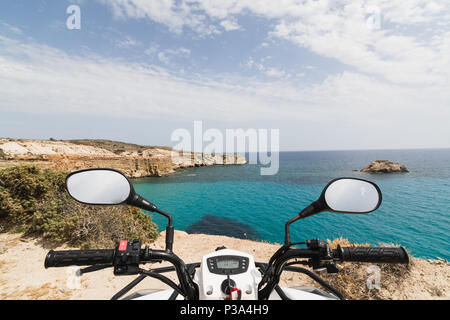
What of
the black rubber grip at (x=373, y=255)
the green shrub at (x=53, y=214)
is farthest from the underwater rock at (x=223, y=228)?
the black rubber grip at (x=373, y=255)

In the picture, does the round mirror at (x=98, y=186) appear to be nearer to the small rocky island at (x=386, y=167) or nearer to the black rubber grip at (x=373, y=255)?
the black rubber grip at (x=373, y=255)

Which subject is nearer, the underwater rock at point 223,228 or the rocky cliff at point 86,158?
the underwater rock at point 223,228

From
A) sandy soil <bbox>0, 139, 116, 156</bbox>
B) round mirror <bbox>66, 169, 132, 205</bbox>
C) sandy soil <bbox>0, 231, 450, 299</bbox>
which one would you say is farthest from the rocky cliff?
round mirror <bbox>66, 169, 132, 205</bbox>

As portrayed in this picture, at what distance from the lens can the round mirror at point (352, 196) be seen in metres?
1.64

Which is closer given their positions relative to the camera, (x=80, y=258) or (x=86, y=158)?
(x=80, y=258)

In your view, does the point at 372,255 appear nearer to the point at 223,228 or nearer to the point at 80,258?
the point at 80,258

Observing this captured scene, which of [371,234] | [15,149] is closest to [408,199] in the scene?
[371,234]

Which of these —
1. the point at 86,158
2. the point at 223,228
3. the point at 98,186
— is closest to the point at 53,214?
the point at 98,186

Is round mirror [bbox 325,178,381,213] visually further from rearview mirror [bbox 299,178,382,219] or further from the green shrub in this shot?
the green shrub

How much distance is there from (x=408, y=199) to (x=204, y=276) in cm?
3259

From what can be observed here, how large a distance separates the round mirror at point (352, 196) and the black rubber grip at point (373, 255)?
13.2 inches

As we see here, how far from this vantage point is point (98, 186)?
68.4 inches

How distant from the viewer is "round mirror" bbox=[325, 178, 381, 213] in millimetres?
1638

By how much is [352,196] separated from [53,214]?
Result: 951 centimetres
